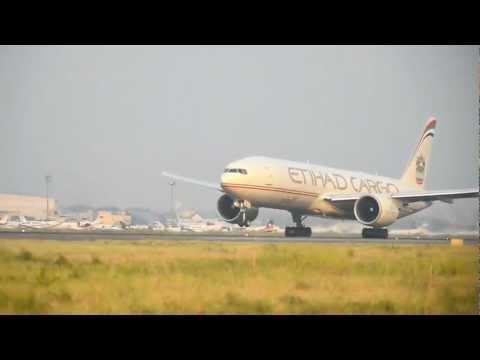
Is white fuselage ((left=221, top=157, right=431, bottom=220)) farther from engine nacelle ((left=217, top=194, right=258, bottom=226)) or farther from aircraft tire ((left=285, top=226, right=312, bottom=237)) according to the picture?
engine nacelle ((left=217, top=194, right=258, bottom=226))

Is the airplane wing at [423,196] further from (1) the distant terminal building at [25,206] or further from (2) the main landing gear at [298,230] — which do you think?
(1) the distant terminal building at [25,206]

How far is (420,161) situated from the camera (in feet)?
226

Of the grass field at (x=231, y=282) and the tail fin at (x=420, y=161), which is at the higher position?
the tail fin at (x=420, y=161)

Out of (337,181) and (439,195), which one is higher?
(337,181)

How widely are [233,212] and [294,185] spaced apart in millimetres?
5378

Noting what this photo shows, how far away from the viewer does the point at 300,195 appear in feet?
176

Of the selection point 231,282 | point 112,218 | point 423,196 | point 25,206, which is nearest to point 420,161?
point 423,196

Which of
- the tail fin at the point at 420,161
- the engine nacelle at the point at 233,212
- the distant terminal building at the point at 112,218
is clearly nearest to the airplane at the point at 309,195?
the engine nacelle at the point at 233,212

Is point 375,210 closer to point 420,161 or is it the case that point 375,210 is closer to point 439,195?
point 439,195

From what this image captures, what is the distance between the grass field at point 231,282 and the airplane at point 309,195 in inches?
643

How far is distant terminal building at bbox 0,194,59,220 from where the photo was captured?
11388 centimetres

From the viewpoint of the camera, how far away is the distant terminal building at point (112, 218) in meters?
102

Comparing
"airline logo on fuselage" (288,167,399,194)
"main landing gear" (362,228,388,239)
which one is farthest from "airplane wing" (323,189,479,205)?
"main landing gear" (362,228,388,239)

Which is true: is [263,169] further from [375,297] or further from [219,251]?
[375,297]
